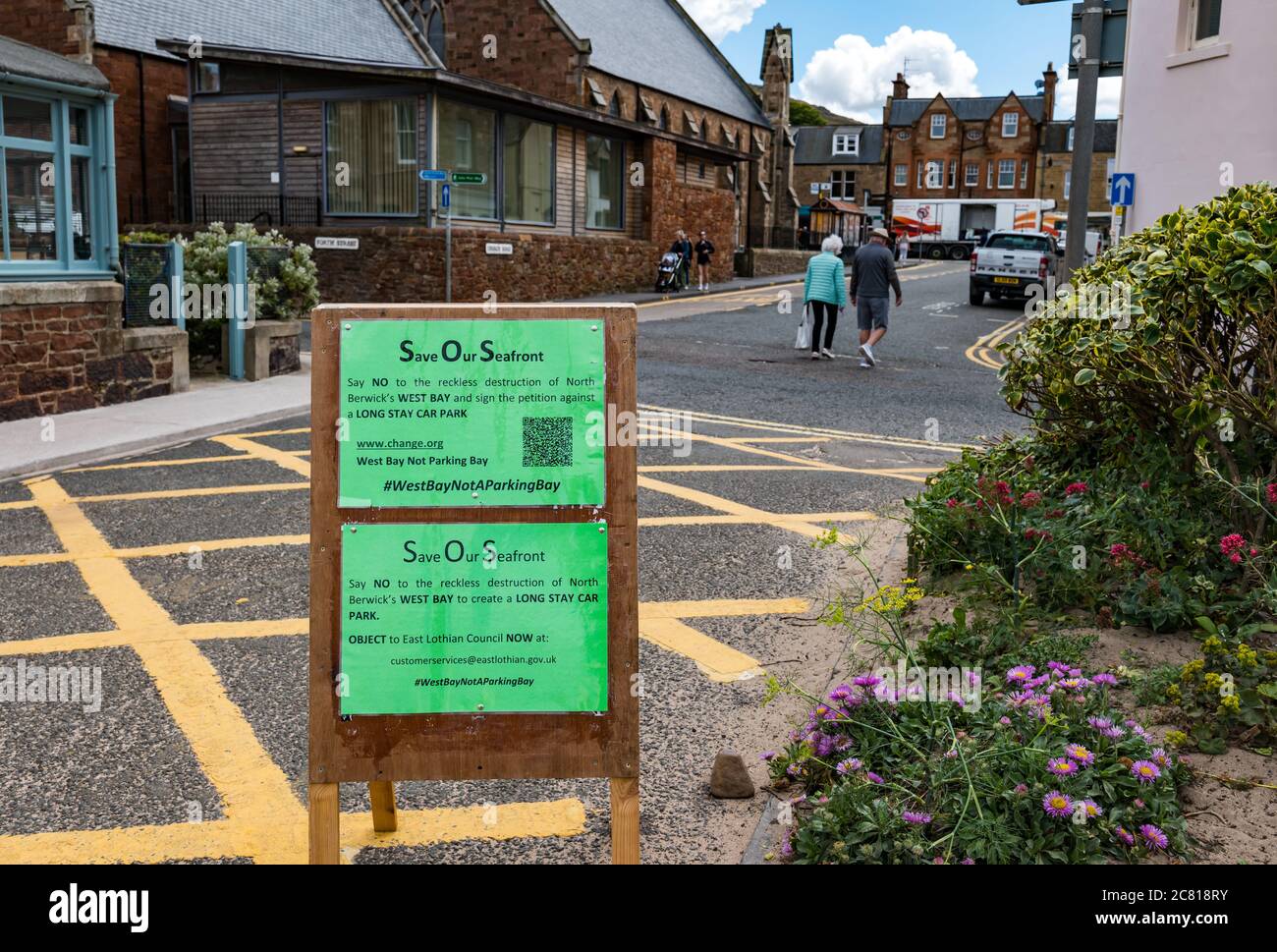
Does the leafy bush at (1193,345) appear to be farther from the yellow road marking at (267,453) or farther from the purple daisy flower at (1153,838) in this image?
the yellow road marking at (267,453)

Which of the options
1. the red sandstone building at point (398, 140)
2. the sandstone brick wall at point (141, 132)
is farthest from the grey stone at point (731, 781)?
the sandstone brick wall at point (141, 132)

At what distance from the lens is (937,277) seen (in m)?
45.8

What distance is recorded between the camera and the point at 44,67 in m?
11.8

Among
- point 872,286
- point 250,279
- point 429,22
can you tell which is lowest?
point 250,279

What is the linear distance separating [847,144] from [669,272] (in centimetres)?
6237

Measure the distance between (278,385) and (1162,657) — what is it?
12007 mm

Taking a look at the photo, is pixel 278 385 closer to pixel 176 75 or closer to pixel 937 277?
pixel 176 75

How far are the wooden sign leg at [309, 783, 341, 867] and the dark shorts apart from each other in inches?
596

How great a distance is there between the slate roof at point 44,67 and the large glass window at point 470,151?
15.7m

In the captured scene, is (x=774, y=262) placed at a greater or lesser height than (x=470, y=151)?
lesser

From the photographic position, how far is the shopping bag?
1912 centimetres

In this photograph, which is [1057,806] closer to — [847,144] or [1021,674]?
[1021,674]

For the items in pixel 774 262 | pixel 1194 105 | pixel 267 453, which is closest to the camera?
pixel 267 453

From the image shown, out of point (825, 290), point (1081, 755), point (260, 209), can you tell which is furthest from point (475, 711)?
point (260, 209)
